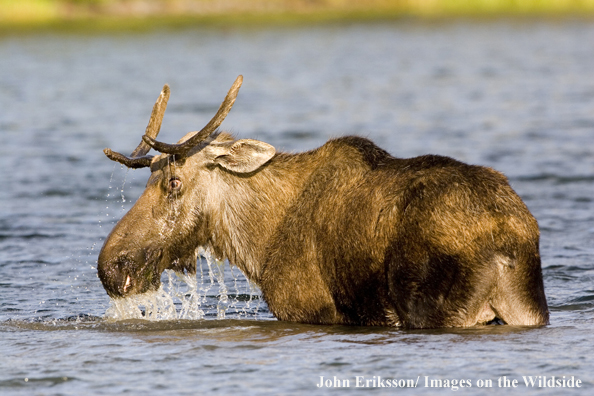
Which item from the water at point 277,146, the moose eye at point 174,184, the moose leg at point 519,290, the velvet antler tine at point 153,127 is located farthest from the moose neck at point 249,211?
the moose leg at point 519,290

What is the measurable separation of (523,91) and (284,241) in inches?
686

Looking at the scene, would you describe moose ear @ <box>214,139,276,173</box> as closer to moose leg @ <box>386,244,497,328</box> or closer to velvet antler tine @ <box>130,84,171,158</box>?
velvet antler tine @ <box>130,84,171,158</box>

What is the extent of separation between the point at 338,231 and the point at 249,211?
0.86 metres

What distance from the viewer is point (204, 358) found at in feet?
22.3

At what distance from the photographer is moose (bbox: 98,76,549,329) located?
22.1 feet

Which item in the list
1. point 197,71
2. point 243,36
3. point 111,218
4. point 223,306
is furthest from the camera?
point 243,36

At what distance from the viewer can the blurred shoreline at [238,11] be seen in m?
44.3

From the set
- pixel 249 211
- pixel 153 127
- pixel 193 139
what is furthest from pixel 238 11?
pixel 193 139

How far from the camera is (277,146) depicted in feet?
54.1

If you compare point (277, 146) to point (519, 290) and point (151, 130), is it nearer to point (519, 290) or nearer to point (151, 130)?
point (151, 130)

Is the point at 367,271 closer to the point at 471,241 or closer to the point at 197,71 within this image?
the point at 471,241

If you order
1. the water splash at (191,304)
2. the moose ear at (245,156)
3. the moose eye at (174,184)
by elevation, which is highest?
the moose ear at (245,156)

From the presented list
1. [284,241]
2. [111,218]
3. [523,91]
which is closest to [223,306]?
[284,241]

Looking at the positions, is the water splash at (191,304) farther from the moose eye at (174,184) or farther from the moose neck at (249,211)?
the moose eye at (174,184)
